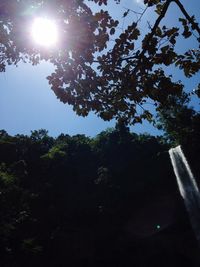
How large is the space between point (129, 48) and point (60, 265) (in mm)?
32328

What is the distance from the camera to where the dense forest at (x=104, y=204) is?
3763 cm

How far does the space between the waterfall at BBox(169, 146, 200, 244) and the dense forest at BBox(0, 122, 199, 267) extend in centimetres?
74

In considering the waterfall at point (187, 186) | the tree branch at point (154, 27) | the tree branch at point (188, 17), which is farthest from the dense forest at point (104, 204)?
the tree branch at point (188, 17)

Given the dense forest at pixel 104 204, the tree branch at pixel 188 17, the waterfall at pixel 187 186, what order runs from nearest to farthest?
the tree branch at pixel 188 17 < the dense forest at pixel 104 204 < the waterfall at pixel 187 186

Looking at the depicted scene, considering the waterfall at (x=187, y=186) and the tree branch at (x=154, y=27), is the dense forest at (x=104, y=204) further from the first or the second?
the tree branch at (x=154, y=27)

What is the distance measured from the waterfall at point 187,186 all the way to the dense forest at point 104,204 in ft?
2.44

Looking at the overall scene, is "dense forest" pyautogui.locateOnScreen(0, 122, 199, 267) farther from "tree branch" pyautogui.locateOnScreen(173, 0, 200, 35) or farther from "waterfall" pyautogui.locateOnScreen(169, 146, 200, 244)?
"tree branch" pyautogui.locateOnScreen(173, 0, 200, 35)

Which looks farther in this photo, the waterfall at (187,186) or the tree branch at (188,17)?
the waterfall at (187,186)

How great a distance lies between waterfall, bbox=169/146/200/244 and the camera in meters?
41.3

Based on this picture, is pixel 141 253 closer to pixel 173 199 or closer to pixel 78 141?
pixel 173 199

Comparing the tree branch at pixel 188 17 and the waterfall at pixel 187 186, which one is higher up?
the waterfall at pixel 187 186

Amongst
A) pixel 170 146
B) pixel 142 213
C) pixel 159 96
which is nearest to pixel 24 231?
pixel 142 213

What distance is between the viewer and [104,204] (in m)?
42.1

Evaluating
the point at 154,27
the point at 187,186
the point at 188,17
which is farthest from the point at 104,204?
the point at 188,17
